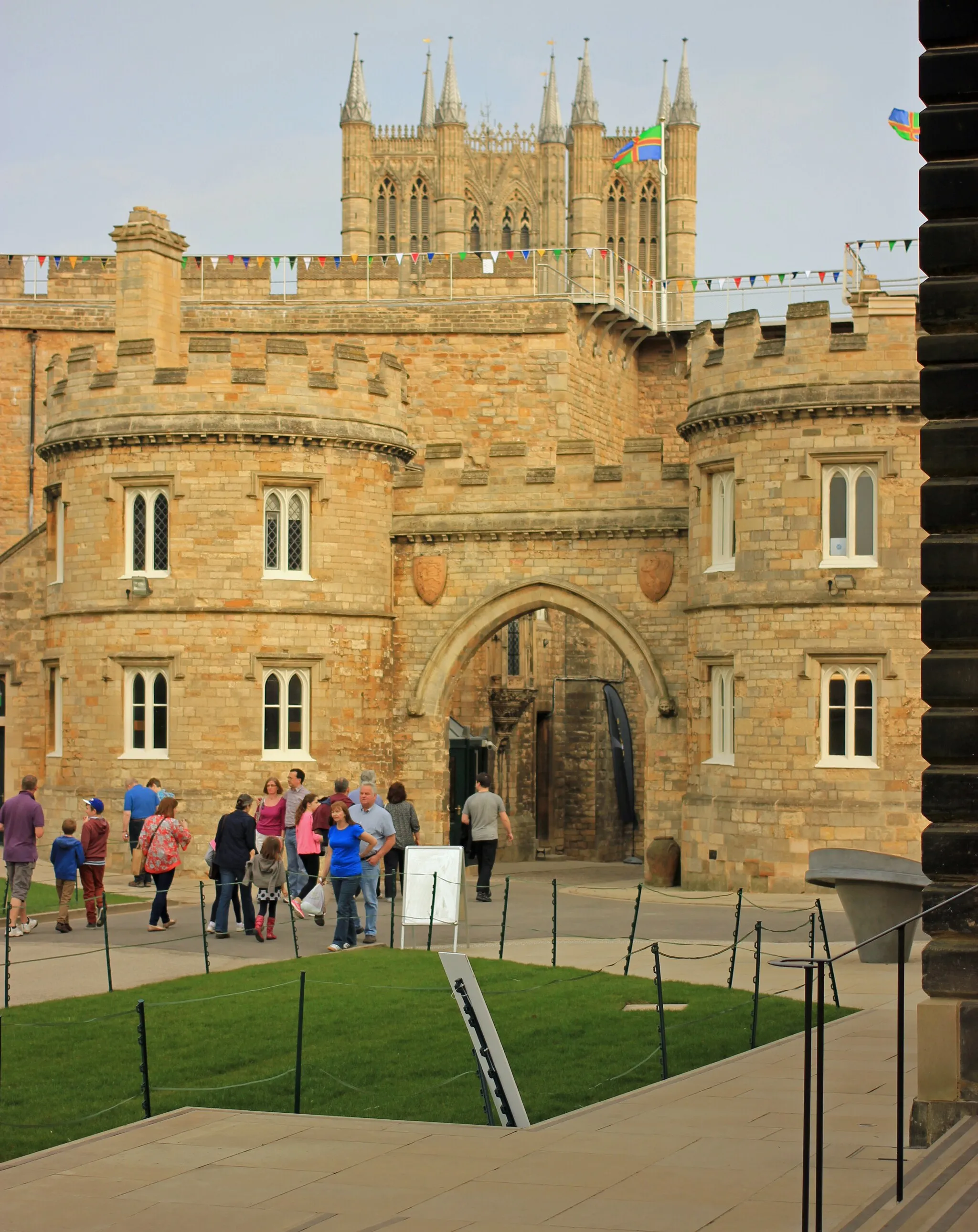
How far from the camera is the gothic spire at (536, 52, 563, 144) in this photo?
8569 cm

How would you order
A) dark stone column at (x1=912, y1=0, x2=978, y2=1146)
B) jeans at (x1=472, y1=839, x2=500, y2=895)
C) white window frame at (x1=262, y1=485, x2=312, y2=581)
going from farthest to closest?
white window frame at (x1=262, y1=485, x2=312, y2=581)
jeans at (x1=472, y1=839, x2=500, y2=895)
dark stone column at (x1=912, y1=0, x2=978, y2=1146)

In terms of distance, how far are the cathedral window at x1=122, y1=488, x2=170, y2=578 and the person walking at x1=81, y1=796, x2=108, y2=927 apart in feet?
23.0

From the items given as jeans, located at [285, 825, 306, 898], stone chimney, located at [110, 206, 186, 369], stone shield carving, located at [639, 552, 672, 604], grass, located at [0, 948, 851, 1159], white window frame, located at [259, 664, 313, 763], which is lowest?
grass, located at [0, 948, 851, 1159]

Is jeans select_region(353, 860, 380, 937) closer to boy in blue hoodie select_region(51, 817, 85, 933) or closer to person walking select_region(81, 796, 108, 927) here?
person walking select_region(81, 796, 108, 927)

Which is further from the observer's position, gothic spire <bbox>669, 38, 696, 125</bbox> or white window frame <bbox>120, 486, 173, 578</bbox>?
gothic spire <bbox>669, 38, 696, 125</bbox>

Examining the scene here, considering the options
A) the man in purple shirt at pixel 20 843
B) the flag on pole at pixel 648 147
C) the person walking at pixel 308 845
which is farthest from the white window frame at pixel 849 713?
the flag on pole at pixel 648 147

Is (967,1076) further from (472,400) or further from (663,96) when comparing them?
(663,96)

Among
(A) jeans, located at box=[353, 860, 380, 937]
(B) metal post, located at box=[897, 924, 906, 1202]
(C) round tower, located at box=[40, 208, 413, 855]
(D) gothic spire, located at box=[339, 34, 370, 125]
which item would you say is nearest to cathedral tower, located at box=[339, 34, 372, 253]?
(D) gothic spire, located at box=[339, 34, 370, 125]

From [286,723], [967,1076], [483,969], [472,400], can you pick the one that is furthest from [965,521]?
[472,400]

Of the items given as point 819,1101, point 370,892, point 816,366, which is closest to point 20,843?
point 370,892

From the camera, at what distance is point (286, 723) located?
83.0 feet

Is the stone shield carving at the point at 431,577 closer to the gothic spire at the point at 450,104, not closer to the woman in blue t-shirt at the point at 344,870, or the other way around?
the woman in blue t-shirt at the point at 344,870

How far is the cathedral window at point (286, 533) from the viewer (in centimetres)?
2547

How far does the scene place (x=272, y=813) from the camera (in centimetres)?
1994
